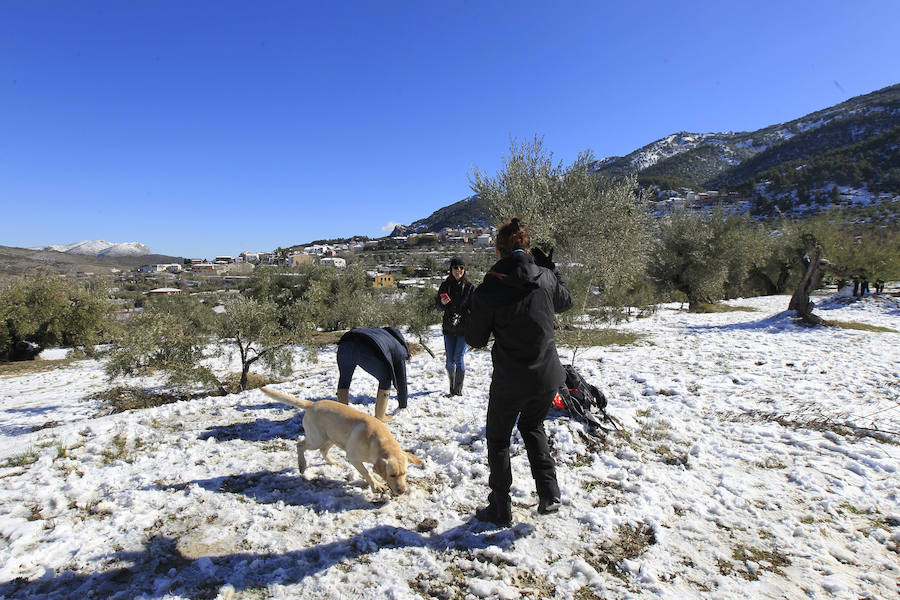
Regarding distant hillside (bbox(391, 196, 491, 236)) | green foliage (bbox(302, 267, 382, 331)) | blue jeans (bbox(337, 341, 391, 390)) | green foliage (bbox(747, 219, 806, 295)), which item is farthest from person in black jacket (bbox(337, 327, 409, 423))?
distant hillside (bbox(391, 196, 491, 236))

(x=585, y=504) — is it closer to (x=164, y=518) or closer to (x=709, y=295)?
(x=164, y=518)

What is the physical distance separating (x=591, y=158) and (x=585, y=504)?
42.4ft

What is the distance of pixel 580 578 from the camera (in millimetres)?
2539

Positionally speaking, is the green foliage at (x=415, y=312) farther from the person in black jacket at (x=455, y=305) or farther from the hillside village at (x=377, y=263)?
the hillside village at (x=377, y=263)

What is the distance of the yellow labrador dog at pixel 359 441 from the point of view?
3.34 meters

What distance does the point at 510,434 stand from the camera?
110 inches

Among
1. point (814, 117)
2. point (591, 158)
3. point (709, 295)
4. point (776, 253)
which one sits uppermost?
point (814, 117)

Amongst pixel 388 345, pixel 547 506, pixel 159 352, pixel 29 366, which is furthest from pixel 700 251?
pixel 29 366

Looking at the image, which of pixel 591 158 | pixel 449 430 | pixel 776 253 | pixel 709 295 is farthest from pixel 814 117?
pixel 449 430

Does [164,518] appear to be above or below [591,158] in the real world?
below

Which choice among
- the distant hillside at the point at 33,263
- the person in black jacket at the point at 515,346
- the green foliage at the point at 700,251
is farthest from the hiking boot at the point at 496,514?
the distant hillside at the point at 33,263

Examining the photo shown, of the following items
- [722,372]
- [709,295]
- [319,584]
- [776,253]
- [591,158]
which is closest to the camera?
[319,584]

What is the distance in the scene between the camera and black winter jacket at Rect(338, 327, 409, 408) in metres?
4.96

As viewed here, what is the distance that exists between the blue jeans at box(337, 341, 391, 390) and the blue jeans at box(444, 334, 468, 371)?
1364 millimetres
